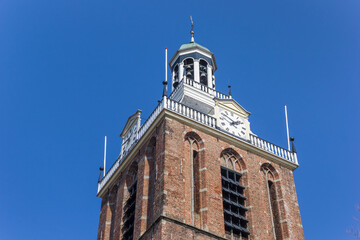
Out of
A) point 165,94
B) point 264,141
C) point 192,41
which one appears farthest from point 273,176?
point 192,41

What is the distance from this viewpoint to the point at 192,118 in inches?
1368

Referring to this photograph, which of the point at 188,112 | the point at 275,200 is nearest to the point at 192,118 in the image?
the point at 188,112

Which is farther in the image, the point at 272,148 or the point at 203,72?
the point at 203,72

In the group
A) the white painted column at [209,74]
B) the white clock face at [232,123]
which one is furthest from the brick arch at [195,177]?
the white painted column at [209,74]

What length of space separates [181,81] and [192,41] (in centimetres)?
736

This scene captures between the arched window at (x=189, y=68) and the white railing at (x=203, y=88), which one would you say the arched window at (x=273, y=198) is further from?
the arched window at (x=189, y=68)

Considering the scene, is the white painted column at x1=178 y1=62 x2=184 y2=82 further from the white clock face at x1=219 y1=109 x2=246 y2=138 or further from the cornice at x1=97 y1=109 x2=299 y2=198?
the cornice at x1=97 y1=109 x2=299 y2=198

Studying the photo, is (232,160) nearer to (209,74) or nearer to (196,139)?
(196,139)

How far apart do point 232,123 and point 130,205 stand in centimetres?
777

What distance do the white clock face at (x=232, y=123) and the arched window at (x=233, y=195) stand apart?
1.63 meters

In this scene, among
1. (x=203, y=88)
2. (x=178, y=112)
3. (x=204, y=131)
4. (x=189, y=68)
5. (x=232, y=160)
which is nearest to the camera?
(x=178, y=112)

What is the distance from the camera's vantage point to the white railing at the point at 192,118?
34.7 m

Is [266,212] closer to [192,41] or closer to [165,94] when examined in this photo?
[165,94]

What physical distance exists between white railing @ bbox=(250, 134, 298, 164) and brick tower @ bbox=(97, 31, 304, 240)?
0.21 feet
